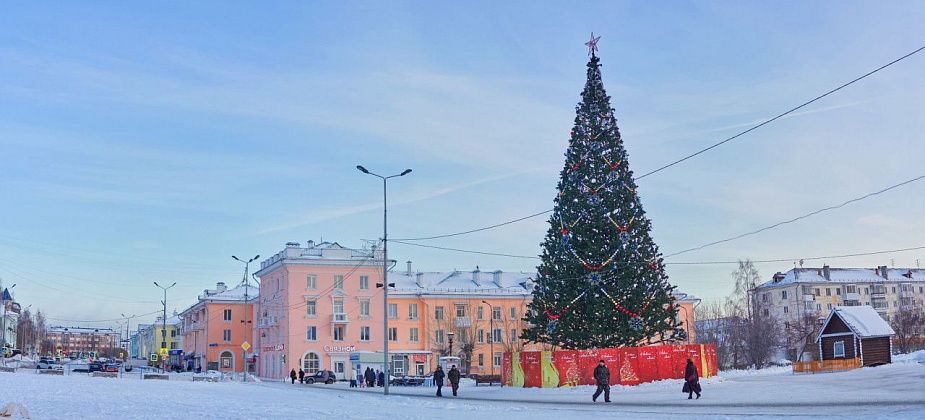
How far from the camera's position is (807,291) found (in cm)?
13538

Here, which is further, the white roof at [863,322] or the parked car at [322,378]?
the parked car at [322,378]

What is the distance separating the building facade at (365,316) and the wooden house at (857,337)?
15662 millimetres

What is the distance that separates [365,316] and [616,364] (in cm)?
4592

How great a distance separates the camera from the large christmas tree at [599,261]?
133 ft

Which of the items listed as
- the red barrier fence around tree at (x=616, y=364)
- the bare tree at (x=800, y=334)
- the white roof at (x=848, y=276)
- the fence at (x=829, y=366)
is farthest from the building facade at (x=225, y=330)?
the white roof at (x=848, y=276)

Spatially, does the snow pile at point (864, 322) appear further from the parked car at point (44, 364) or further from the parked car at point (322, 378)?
the parked car at point (44, 364)

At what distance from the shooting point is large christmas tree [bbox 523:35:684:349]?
40.4 metres

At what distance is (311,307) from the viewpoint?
80.7 m

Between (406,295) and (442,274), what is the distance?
1043cm

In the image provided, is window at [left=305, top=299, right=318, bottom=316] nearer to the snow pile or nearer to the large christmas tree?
the large christmas tree

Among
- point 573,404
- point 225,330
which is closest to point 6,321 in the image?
point 225,330

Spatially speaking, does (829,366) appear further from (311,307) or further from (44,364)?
(44,364)

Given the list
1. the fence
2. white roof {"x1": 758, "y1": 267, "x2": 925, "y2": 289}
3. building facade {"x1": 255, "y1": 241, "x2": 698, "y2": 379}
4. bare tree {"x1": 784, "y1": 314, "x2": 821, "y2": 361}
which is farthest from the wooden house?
white roof {"x1": 758, "y1": 267, "x2": 925, "y2": 289}

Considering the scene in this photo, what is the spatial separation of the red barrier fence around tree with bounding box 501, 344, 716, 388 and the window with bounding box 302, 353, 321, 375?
136 ft
